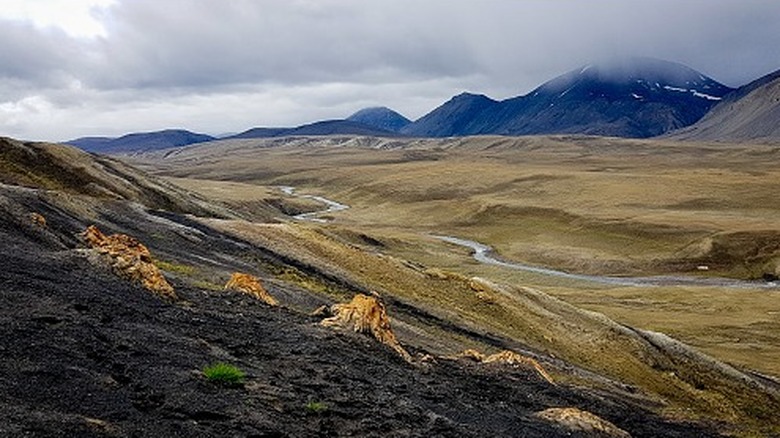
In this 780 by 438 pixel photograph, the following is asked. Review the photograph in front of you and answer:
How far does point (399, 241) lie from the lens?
139 meters

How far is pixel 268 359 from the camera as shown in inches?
893

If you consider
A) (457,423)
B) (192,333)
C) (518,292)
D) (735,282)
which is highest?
(192,333)

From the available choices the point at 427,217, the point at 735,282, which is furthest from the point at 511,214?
the point at 735,282

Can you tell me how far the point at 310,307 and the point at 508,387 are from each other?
1245cm

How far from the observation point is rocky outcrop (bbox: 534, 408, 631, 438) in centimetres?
2375

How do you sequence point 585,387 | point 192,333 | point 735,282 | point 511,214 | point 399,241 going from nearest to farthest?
point 192,333, point 585,387, point 735,282, point 399,241, point 511,214

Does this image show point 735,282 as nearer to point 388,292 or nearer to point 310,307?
point 388,292

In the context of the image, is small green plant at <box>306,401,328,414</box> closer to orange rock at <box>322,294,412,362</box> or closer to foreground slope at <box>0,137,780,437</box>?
foreground slope at <box>0,137,780,437</box>

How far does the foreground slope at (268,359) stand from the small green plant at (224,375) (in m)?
0.32

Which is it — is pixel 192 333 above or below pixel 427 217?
above

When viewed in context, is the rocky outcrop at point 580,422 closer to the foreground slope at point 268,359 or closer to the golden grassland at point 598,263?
the foreground slope at point 268,359

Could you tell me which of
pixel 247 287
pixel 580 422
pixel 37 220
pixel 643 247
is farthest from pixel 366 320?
pixel 643 247

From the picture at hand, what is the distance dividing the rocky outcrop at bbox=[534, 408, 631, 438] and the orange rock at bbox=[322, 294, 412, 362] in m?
5.87

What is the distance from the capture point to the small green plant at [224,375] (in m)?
19.1
